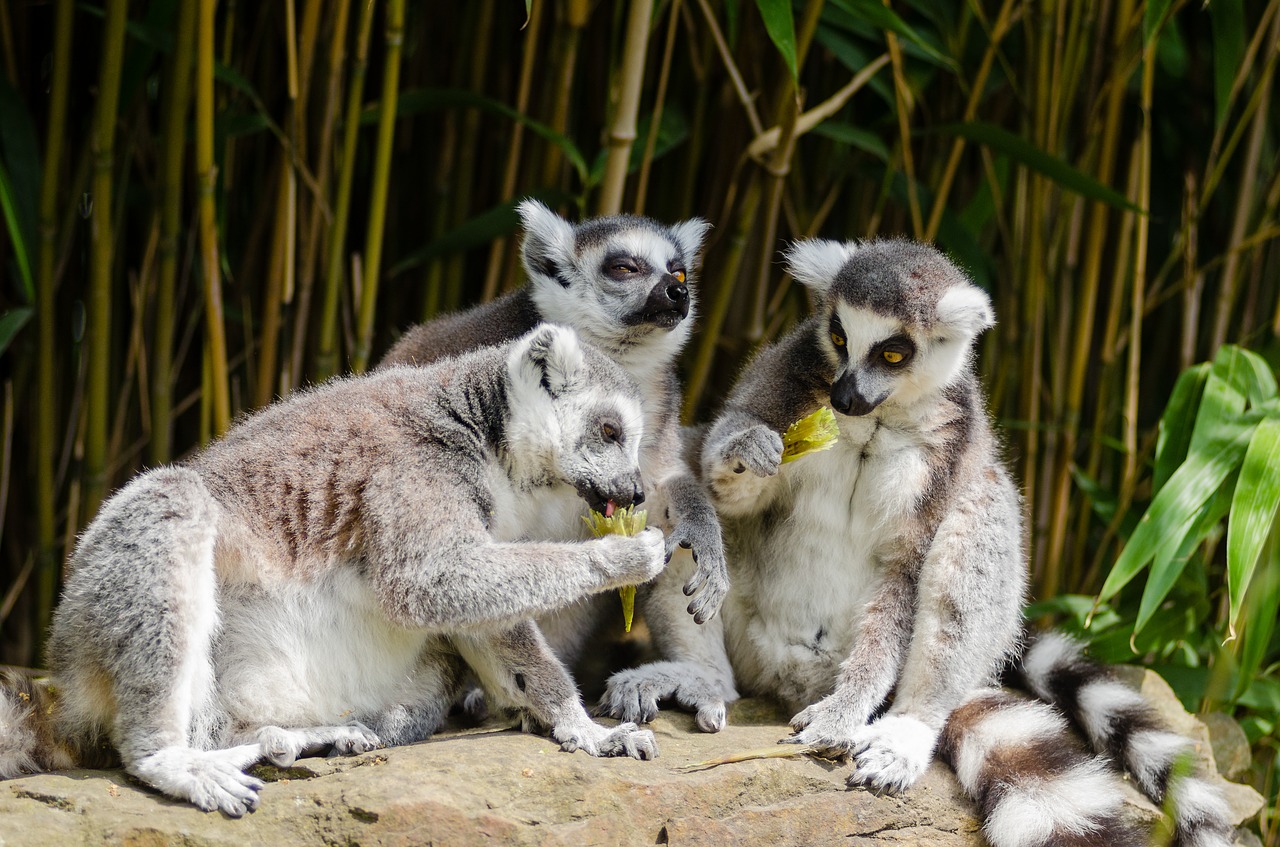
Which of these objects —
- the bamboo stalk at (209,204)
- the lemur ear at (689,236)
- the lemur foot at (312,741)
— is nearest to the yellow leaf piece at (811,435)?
the lemur ear at (689,236)

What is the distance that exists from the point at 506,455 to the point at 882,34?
3.12 m

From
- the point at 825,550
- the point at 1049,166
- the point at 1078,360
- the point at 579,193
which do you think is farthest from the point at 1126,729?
the point at 579,193

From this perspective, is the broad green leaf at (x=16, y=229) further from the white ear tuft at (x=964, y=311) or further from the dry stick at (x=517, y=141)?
the white ear tuft at (x=964, y=311)

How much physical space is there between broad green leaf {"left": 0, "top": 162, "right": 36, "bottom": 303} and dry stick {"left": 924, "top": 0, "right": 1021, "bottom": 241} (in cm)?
397

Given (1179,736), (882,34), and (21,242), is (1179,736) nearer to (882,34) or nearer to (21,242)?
(882,34)

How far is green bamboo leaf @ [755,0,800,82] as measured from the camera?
4680 mm

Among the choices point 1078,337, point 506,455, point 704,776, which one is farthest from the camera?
point 1078,337

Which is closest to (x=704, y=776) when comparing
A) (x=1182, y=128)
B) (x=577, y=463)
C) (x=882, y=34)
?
(x=577, y=463)

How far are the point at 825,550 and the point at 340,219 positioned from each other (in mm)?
2549

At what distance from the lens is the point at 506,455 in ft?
13.4

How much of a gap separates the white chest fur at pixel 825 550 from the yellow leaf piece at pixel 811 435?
8 cm

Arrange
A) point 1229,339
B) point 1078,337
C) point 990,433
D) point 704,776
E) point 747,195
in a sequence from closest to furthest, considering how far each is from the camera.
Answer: point 704,776 < point 990,433 < point 747,195 < point 1078,337 < point 1229,339

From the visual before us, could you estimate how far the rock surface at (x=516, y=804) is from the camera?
3322 millimetres

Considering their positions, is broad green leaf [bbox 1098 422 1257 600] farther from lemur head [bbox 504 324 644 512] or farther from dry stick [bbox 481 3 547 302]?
dry stick [bbox 481 3 547 302]
